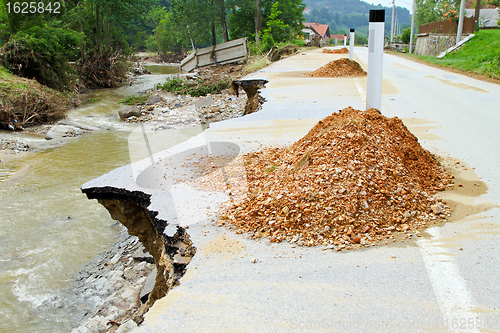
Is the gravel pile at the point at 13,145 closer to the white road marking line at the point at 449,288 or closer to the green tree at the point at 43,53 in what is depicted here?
the green tree at the point at 43,53

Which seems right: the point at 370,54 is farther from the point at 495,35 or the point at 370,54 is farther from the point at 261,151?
the point at 495,35

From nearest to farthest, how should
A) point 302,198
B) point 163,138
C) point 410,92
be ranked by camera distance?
1. point 302,198
2. point 410,92
3. point 163,138

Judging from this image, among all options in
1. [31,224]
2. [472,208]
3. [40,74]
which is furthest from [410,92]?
[40,74]

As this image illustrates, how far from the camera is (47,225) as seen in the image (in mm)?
6902

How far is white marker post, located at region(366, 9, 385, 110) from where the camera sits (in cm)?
588

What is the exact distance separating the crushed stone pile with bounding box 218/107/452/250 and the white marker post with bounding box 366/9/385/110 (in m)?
1.45

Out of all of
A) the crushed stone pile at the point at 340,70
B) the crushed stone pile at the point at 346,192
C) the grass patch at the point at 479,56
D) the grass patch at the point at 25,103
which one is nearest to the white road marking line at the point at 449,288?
the crushed stone pile at the point at 346,192

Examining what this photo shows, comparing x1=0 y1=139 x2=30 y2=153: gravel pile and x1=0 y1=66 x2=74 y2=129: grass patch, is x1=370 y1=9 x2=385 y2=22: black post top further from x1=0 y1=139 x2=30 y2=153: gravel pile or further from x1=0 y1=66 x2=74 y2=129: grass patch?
x1=0 y1=66 x2=74 y2=129: grass patch

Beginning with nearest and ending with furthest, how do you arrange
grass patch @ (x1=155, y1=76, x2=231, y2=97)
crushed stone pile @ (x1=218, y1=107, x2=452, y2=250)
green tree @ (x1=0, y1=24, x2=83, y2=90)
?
crushed stone pile @ (x1=218, y1=107, x2=452, y2=250)
green tree @ (x1=0, y1=24, x2=83, y2=90)
grass patch @ (x1=155, y1=76, x2=231, y2=97)

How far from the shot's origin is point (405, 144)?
460 cm

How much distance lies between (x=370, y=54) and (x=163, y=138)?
7.50m

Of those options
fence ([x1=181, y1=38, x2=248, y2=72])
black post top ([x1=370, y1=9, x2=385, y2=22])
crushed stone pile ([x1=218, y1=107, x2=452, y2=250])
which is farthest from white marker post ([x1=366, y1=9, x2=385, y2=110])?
fence ([x1=181, y1=38, x2=248, y2=72])

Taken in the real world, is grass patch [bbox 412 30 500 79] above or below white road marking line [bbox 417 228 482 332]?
above

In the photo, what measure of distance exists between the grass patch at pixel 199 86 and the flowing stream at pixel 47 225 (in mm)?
7183
